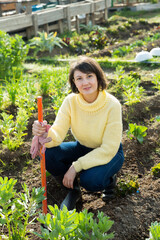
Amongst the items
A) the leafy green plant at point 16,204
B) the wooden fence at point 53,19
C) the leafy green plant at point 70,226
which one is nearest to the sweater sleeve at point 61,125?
the leafy green plant at point 16,204

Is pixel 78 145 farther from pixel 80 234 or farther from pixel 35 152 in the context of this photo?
pixel 80 234

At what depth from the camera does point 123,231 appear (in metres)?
2.22

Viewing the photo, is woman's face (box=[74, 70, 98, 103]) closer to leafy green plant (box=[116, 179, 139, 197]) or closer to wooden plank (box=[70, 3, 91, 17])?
leafy green plant (box=[116, 179, 139, 197])

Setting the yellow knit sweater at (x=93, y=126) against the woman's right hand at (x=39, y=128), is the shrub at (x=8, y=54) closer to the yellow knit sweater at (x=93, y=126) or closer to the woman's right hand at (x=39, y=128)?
the yellow knit sweater at (x=93, y=126)

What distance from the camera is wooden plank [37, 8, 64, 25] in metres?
8.15

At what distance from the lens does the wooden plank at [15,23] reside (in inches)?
285

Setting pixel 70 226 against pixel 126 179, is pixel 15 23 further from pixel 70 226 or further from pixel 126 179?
pixel 70 226

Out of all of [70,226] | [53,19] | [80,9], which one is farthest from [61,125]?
[80,9]

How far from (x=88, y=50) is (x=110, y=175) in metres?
5.74

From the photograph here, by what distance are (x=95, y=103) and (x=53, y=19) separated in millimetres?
6529

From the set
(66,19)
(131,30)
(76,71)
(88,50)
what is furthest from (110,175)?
(131,30)

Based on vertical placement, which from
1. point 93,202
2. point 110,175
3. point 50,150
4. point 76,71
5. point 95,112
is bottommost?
point 93,202

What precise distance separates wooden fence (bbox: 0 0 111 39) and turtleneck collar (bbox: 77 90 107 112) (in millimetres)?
5208

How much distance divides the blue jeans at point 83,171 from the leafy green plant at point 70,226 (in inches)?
Result: 24.4
